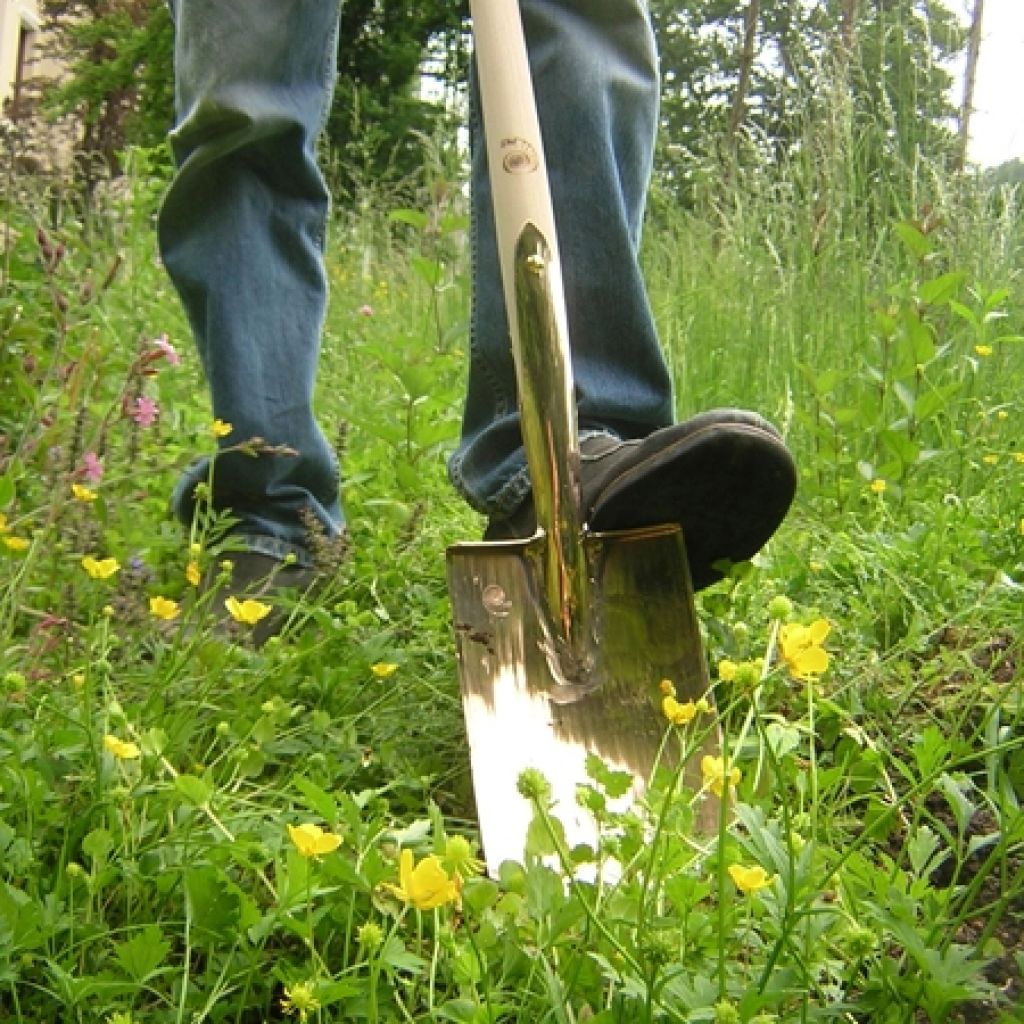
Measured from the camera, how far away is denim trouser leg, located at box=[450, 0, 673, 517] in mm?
1739

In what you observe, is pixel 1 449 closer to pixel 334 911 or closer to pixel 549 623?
pixel 549 623

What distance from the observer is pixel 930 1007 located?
0.89 metres

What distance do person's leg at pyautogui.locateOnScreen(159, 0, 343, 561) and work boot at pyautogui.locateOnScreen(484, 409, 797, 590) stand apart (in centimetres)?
53

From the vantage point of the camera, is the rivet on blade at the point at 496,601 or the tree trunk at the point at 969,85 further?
the tree trunk at the point at 969,85

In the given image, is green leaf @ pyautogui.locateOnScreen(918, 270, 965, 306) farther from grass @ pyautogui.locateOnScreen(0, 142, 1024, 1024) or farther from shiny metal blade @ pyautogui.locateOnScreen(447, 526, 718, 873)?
shiny metal blade @ pyautogui.locateOnScreen(447, 526, 718, 873)

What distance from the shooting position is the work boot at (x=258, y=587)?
1671mm

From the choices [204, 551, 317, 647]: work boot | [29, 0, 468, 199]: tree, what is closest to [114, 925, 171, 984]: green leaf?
[204, 551, 317, 647]: work boot

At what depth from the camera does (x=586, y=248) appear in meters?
1.76

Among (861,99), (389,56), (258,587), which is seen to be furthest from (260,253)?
(389,56)

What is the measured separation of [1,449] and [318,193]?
61cm

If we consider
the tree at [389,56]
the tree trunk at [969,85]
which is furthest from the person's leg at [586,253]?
the tree at [389,56]

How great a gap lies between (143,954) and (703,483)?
0.79 m

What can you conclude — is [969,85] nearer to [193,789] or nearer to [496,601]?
[496,601]

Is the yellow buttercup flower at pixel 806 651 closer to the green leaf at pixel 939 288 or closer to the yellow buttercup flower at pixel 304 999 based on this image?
the yellow buttercup flower at pixel 304 999
